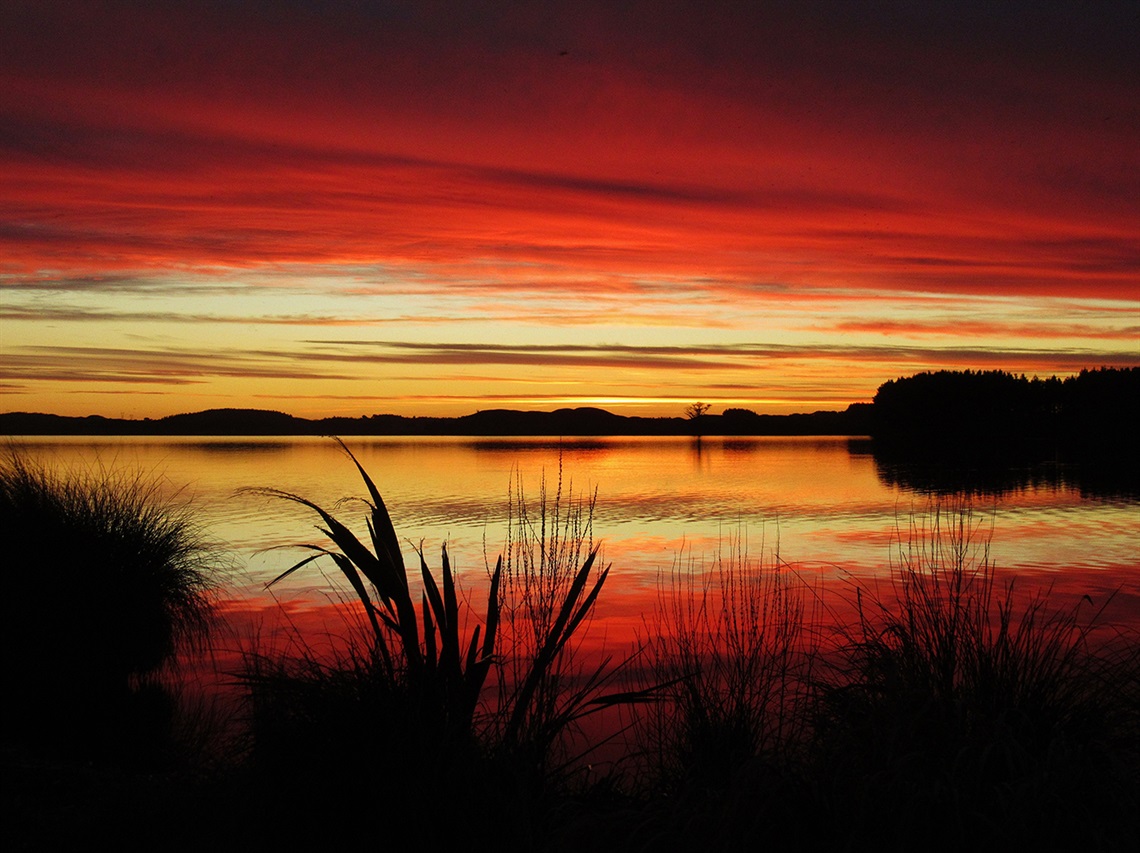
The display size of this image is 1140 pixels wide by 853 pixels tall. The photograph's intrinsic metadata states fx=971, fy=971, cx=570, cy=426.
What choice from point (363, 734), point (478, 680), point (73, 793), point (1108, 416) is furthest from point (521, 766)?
point (1108, 416)

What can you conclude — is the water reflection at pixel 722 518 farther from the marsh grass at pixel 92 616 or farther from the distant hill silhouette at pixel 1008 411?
the distant hill silhouette at pixel 1008 411

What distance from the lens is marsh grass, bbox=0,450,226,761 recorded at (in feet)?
25.7

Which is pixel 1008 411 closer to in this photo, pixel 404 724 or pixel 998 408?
pixel 998 408

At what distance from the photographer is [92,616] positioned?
363 inches

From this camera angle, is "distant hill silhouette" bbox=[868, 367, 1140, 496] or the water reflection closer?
the water reflection

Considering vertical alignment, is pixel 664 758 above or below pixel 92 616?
below

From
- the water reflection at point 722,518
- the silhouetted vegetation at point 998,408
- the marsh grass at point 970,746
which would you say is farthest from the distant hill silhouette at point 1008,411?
the marsh grass at point 970,746

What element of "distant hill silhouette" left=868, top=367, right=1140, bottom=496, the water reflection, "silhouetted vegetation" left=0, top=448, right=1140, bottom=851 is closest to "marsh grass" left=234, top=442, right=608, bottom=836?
"silhouetted vegetation" left=0, top=448, right=1140, bottom=851

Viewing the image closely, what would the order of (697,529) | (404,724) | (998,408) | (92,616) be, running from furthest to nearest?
1. (998,408)
2. (697,529)
3. (92,616)
4. (404,724)

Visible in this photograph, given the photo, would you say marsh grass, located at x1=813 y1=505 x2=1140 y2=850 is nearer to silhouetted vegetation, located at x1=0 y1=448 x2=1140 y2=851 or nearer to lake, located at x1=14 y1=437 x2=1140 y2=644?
silhouetted vegetation, located at x1=0 y1=448 x2=1140 y2=851

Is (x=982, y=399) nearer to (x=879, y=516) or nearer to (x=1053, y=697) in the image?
(x=879, y=516)

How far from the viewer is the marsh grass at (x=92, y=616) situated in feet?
25.7

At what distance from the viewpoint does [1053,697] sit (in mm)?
6012

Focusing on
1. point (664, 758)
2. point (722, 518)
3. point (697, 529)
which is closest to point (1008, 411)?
point (722, 518)
